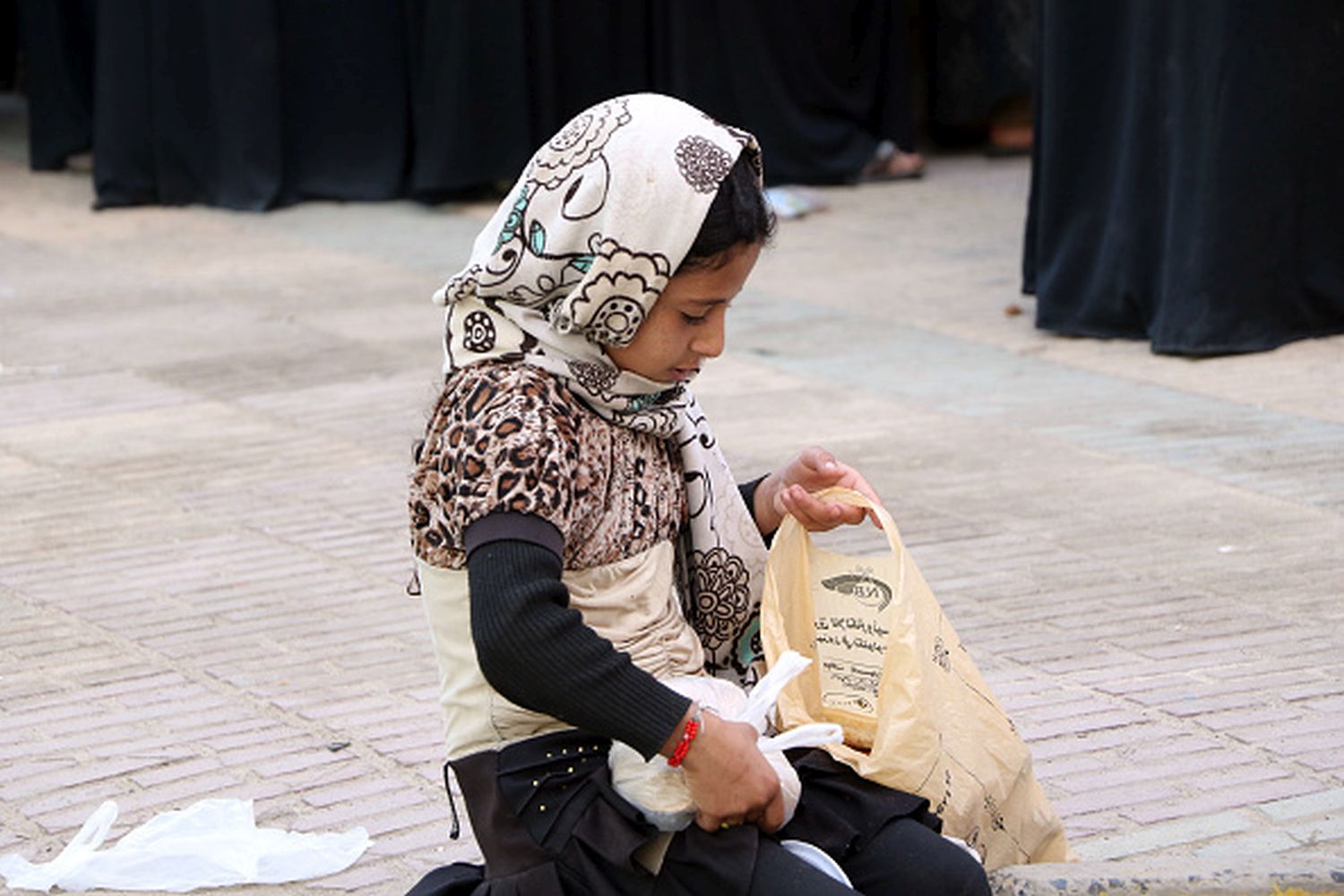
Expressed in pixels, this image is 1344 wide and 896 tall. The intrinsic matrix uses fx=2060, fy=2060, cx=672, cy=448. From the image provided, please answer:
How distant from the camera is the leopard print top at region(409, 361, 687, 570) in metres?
2.55

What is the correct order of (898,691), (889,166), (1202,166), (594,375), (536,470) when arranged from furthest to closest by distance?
(889,166) < (1202,166) < (898,691) < (594,375) < (536,470)

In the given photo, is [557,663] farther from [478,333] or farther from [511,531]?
[478,333]

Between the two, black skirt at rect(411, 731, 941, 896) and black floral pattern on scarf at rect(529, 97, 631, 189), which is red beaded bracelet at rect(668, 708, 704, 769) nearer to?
black skirt at rect(411, 731, 941, 896)

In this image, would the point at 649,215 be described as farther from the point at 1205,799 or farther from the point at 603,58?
the point at 603,58

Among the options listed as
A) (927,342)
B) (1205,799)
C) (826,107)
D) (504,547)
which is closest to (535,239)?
(504,547)

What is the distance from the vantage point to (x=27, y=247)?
36.1 feet

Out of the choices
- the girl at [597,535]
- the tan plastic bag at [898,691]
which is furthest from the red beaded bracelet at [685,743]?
the tan plastic bag at [898,691]

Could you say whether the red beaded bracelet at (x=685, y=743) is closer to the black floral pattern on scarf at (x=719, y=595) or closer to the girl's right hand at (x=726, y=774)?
the girl's right hand at (x=726, y=774)

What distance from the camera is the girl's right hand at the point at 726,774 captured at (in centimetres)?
248

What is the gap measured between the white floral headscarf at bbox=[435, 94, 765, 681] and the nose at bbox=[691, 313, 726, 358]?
2.9 inches

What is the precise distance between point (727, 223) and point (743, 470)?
11.7 ft

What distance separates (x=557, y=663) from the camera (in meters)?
2.45

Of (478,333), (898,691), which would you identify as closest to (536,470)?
(478,333)

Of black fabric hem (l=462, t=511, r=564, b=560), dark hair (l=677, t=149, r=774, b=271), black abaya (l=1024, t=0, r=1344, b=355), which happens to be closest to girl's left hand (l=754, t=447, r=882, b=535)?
dark hair (l=677, t=149, r=774, b=271)
